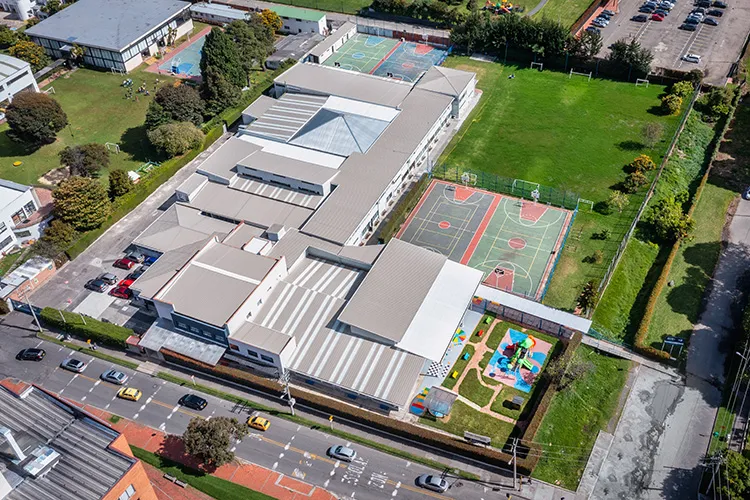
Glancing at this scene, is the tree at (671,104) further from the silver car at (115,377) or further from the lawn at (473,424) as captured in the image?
the silver car at (115,377)

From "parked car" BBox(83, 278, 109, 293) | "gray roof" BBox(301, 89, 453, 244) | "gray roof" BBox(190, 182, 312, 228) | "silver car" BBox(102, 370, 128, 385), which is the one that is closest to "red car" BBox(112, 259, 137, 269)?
"parked car" BBox(83, 278, 109, 293)

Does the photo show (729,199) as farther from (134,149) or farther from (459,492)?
(134,149)

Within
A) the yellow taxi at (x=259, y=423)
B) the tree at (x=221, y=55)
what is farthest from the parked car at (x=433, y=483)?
the tree at (x=221, y=55)

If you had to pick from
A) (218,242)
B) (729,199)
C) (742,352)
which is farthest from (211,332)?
(729,199)

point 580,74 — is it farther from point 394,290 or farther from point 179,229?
point 179,229

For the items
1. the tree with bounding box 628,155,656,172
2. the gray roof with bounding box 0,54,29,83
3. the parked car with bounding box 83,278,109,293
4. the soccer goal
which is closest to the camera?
the parked car with bounding box 83,278,109,293

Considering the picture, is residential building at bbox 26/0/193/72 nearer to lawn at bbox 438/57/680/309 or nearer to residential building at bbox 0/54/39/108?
residential building at bbox 0/54/39/108

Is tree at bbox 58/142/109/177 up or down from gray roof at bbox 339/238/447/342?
up

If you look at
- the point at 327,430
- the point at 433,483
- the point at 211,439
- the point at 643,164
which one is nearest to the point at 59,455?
the point at 211,439
